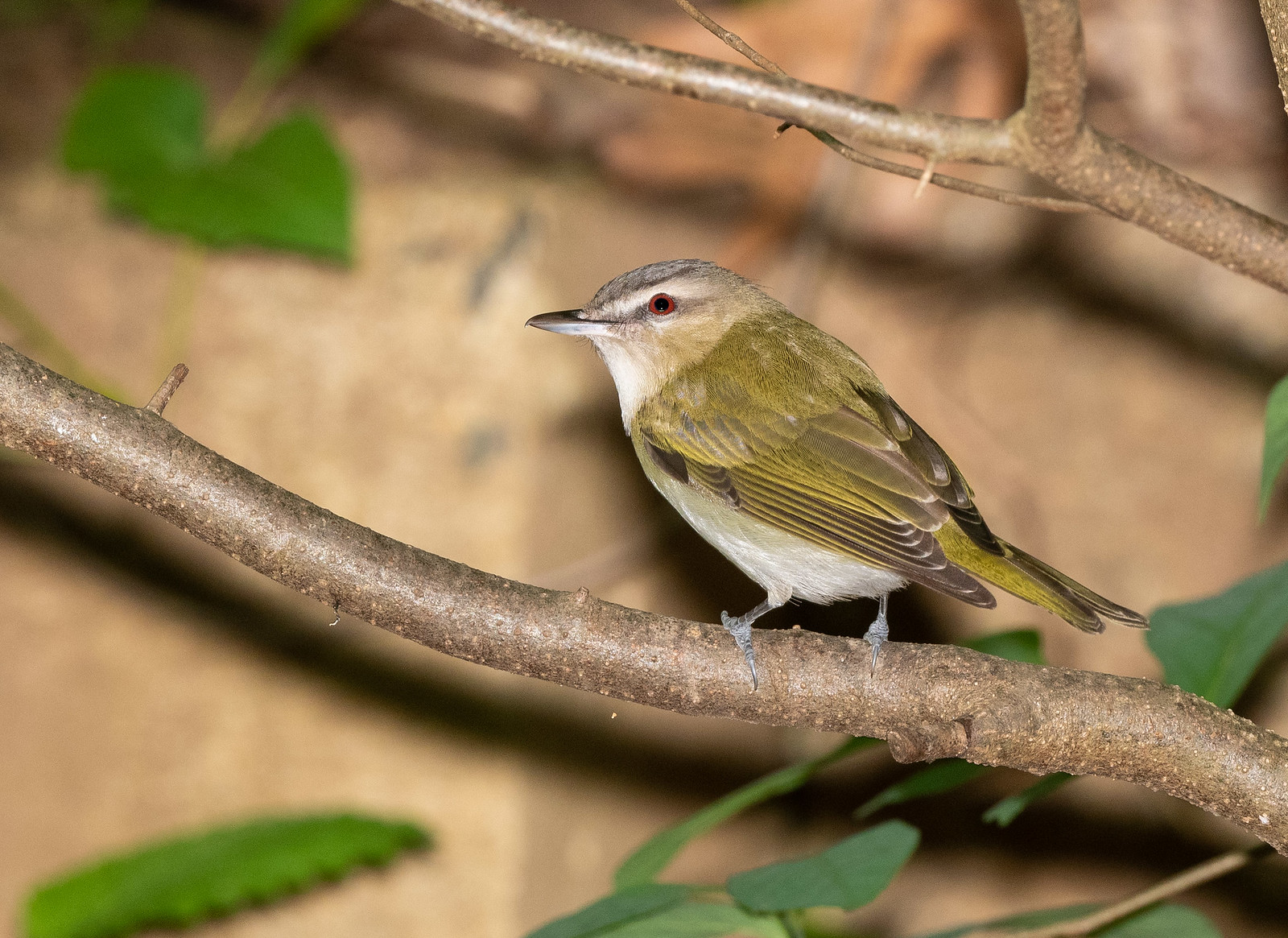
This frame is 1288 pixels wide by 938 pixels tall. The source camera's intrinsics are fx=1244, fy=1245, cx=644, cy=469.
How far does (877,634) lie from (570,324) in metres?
1.31

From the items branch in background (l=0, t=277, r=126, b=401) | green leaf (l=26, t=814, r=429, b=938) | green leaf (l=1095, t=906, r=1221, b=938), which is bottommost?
green leaf (l=26, t=814, r=429, b=938)

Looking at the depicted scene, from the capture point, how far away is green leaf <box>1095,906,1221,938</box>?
8.12ft

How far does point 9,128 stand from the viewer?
4.55 metres

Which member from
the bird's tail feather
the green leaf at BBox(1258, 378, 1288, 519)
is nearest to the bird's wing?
the bird's tail feather

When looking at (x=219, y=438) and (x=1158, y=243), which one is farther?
(x=1158, y=243)

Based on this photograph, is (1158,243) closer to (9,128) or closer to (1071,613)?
(1071,613)

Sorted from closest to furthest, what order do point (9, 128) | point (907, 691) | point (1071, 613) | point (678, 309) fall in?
1. point (907, 691)
2. point (1071, 613)
3. point (678, 309)
4. point (9, 128)

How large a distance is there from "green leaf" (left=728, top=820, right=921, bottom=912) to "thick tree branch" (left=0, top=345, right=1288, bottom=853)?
18 cm

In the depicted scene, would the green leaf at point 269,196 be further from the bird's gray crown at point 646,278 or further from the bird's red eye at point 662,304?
the bird's red eye at point 662,304

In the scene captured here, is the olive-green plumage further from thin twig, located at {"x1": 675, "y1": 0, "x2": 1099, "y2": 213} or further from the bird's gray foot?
thin twig, located at {"x1": 675, "y1": 0, "x2": 1099, "y2": 213}

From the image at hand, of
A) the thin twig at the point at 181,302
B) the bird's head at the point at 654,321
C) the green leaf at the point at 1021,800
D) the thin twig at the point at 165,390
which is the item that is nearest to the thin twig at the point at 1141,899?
the green leaf at the point at 1021,800

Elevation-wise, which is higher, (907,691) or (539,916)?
(907,691)

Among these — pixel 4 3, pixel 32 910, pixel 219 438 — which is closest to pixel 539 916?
pixel 32 910

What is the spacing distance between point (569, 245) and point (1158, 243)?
7.91 feet
